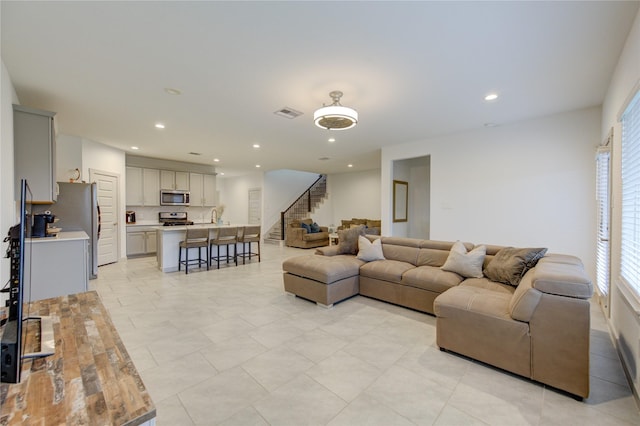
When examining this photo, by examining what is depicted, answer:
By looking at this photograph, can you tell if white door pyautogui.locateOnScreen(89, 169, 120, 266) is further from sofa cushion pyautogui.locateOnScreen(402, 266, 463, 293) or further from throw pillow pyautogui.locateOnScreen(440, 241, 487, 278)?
throw pillow pyautogui.locateOnScreen(440, 241, 487, 278)

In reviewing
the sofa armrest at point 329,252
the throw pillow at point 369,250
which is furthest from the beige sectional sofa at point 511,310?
the sofa armrest at point 329,252

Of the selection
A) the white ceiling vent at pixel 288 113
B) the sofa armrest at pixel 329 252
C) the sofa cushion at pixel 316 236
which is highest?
the white ceiling vent at pixel 288 113

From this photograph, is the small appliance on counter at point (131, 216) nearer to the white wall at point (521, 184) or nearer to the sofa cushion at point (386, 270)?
the sofa cushion at point (386, 270)

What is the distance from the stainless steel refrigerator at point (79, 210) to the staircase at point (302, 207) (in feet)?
19.3

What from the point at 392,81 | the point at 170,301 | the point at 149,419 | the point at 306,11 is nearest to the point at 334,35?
the point at 306,11

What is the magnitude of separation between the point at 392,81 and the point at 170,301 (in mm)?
4066

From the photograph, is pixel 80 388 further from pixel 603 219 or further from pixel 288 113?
pixel 603 219

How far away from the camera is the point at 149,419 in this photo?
2.44 ft

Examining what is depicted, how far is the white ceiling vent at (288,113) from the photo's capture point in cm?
393

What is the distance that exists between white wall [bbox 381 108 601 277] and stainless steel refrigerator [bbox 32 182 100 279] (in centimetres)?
637

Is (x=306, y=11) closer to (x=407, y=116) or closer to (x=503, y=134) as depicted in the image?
(x=407, y=116)

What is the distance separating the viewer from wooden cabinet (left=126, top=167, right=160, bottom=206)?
7223 mm

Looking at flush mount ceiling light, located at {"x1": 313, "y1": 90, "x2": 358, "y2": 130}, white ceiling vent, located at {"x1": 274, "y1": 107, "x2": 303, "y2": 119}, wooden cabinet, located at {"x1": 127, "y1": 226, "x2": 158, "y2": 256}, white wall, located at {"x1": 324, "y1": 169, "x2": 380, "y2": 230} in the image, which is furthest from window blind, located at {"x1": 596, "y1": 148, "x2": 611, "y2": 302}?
wooden cabinet, located at {"x1": 127, "y1": 226, "x2": 158, "y2": 256}

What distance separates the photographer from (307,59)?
2.63 metres
